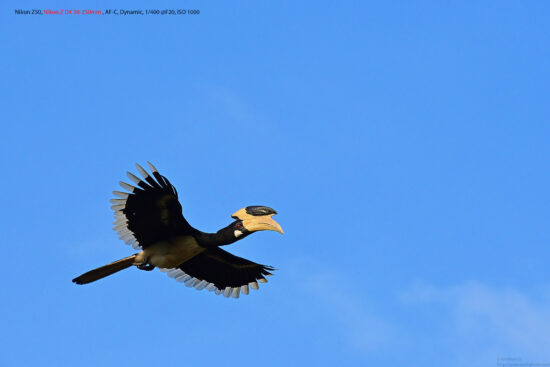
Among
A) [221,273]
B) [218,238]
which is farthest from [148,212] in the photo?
[221,273]

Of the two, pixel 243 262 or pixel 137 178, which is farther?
pixel 243 262

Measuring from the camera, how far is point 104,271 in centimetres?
1371

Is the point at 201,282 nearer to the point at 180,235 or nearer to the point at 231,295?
the point at 231,295

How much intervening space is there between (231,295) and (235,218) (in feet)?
7.05

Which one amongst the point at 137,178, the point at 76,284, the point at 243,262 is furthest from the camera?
the point at 243,262

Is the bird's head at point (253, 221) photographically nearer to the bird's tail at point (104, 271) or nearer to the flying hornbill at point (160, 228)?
the flying hornbill at point (160, 228)

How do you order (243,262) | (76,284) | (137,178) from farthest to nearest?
(243,262), (76,284), (137,178)

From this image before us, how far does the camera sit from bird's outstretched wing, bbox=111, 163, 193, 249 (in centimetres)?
1291

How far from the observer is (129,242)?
13719mm

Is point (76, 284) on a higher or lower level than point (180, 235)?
lower

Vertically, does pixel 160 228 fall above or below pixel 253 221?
below

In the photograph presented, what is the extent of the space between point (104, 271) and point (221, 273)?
2.49 meters

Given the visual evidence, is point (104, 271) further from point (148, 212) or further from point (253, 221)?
point (253, 221)

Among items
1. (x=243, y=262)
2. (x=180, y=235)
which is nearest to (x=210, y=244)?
(x=180, y=235)
